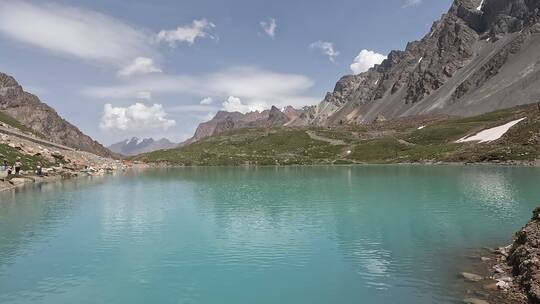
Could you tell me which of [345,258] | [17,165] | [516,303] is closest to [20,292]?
[345,258]

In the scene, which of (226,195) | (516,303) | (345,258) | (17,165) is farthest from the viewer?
(17,165)

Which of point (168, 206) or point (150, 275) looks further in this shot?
point (168, 206)

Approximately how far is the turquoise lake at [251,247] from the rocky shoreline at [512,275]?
1.30 metres

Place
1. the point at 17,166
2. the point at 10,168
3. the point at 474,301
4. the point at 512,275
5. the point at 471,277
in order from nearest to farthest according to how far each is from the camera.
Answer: the point at 474,301 < the point at 512,275 < the point at 471,277 < the point at 10,168 < the point at 17,166

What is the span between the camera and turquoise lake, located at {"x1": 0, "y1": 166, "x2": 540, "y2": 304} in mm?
28938

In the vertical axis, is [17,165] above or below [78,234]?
above

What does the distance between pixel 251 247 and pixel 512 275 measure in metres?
21.7

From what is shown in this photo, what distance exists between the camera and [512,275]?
1139 inches

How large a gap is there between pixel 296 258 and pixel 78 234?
26004mm

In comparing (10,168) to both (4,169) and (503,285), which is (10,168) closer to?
(4,169)

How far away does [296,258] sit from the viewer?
36.8 meters

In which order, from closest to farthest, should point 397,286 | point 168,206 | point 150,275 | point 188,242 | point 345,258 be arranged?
point 397,286
point 150,275
point 345,258
point 188,242
point 168,206

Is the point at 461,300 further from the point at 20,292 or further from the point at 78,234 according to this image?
the point at 78,234

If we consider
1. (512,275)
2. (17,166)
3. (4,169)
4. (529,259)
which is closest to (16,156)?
(17,166)
